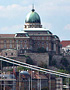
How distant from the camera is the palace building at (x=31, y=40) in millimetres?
134875

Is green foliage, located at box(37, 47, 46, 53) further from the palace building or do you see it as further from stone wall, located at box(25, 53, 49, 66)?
stone wall, located at box(25, 53, 49, 66)

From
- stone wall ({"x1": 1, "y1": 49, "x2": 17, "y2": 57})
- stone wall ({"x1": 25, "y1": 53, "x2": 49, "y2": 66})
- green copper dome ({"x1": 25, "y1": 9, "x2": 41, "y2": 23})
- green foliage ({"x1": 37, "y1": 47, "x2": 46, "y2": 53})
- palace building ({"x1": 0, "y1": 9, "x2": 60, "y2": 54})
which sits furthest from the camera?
green copper dome ({"x1": 25, "y1": 9, "x2": 41, "y2": 23})

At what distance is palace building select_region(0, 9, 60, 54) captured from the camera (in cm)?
13488

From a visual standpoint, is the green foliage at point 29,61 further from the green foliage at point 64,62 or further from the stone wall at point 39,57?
the green foliage at point 64,62

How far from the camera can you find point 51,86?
8775 centimetres

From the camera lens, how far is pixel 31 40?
13662 cm

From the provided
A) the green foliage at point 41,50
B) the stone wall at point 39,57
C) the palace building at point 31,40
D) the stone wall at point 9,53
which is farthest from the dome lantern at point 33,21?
the stone wall at point 9,53

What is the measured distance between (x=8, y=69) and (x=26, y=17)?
131 feet

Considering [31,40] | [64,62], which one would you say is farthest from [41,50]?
[64,62]

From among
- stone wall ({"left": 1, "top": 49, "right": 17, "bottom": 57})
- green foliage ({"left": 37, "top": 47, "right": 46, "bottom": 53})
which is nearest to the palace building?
green foliage ({"left": 37, "top": 47, "right": 46, "bottom": 53})

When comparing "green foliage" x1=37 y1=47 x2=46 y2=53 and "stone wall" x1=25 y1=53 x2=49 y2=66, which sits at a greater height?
"green foliage" x1=37 y1=47 x2=46 y2=53

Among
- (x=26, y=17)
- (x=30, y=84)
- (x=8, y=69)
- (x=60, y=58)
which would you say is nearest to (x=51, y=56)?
(x=60, y=58)

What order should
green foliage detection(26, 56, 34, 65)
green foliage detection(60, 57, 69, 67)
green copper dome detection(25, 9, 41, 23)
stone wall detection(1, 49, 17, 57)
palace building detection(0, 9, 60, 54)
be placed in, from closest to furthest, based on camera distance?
green foliage detection(26, 56, 34, 65) → stone wall detection(1, 49, 17, 57) → green foliage detection(60, 57, 69, 67) → palace building detection(0, 9, 60, 54) → green copper dome detection(25, 9, 41, 23)

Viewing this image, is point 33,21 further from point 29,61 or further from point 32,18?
point 29,61
